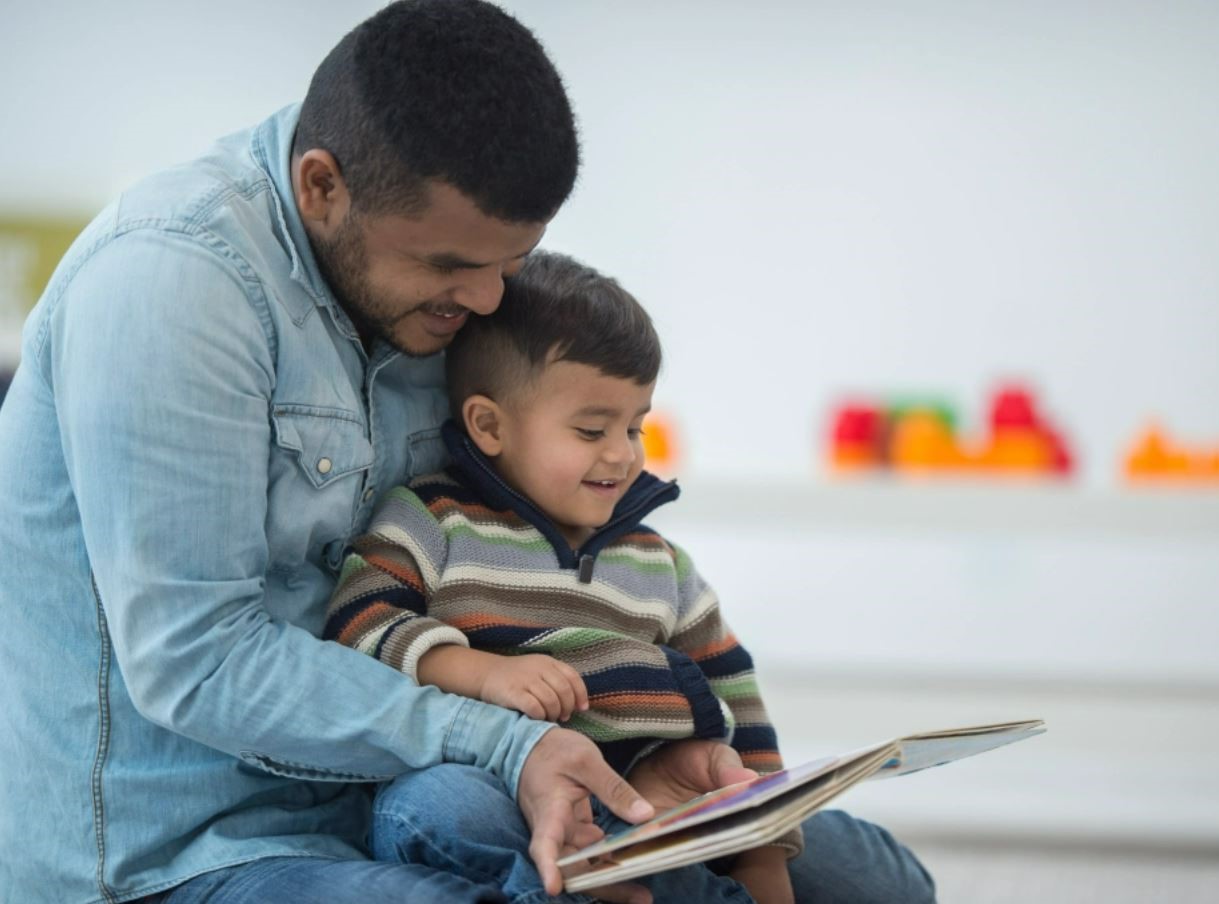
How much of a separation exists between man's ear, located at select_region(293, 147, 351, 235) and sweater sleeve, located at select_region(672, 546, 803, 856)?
1.67ft

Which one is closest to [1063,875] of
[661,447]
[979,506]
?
[979,506]

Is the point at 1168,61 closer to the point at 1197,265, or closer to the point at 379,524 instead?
the point at 1197,265

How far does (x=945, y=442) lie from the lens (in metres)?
3.30

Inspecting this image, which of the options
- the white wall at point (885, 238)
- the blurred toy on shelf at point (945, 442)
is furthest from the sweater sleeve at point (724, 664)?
the white wall at point (885, 238)

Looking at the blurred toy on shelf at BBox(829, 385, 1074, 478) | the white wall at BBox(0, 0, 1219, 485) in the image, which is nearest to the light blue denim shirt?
the blurred toy on shelf at BBox(829, 385, 1074, 478)

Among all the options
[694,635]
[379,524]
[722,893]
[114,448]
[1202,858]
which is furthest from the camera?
[1202,858]

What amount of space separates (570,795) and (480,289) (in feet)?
1.51

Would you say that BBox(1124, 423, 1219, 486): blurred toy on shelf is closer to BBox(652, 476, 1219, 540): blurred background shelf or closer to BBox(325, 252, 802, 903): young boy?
BBox(652, 476, 1219, 540): blurred background shelf

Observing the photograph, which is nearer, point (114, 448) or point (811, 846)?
point (114, 448)

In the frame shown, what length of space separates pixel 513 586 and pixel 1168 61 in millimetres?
3105

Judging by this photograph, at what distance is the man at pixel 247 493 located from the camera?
118cm

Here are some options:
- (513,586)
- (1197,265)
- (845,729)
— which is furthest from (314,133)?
(1197,265)

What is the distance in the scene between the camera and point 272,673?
121 centimetres

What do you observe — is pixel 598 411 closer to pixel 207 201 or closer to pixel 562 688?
pixel 562 688
